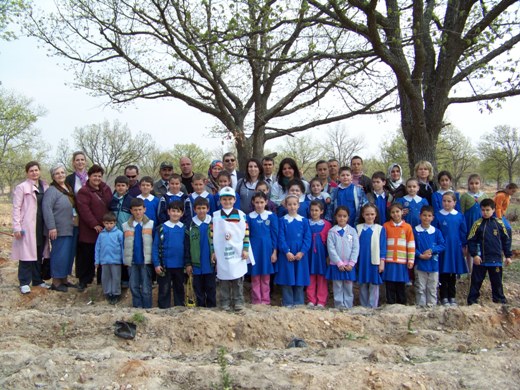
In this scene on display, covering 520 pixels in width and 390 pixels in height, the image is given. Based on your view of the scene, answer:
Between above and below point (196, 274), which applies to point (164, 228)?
above

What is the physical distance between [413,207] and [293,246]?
6.39 feet

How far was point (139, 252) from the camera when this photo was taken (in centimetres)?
624

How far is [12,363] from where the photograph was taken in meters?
4.21

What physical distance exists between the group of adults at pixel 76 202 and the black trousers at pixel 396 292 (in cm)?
151

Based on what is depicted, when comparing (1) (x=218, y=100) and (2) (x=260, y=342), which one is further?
(1) (x=218, y=100)

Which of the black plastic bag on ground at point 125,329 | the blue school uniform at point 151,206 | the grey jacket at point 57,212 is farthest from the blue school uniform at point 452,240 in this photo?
the grey jacket at point 57,212

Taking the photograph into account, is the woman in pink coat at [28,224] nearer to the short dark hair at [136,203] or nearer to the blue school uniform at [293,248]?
the short dark hair at [136,203]

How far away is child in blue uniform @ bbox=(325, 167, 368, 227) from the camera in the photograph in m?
6.66

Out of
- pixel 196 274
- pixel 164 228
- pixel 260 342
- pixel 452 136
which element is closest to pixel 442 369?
pixel 260 342

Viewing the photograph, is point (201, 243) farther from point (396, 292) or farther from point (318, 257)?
point (396, 292)

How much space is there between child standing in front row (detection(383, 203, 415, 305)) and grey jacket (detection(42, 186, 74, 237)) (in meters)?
4.90

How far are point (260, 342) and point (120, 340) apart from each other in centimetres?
166

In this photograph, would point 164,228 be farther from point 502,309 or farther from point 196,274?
Result: point 502,309

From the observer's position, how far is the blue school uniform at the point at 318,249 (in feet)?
21.2
